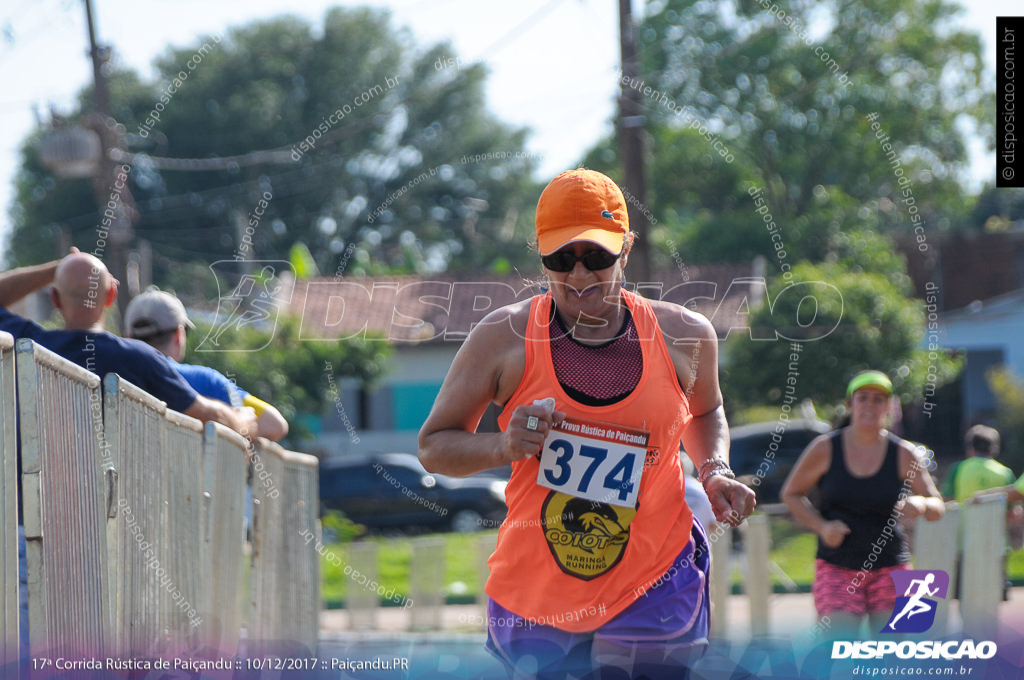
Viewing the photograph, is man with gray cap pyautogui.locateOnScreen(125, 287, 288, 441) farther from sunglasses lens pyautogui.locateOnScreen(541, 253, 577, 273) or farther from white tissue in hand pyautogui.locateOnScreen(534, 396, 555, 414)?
white tissue in hand pyautogui.locateOnScreen(534, 396, 555, 414)

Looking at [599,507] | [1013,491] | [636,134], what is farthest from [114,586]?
[636,134]

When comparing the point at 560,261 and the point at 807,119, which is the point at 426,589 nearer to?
the point at 560,261

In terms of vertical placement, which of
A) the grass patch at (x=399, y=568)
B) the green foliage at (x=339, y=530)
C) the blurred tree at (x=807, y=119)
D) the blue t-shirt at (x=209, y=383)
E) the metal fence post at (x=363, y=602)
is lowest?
the grass patch at (x=399, y=568)

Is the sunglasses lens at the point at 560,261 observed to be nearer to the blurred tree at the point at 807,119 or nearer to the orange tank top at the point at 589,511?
the orange tank top at the point at 589,511

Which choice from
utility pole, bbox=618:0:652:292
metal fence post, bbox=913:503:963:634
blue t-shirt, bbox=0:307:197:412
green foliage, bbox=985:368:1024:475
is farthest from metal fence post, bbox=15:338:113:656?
green foliage, bbox=985:368:1024:475

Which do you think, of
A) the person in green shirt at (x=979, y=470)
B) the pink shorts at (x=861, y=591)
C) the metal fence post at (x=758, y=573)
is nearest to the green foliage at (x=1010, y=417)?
the metal fence post at (x=758, y=573)

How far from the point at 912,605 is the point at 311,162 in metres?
27.7

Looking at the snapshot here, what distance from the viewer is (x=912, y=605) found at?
5.49m

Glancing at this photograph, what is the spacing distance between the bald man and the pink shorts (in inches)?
118

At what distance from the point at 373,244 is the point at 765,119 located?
29.4 ft

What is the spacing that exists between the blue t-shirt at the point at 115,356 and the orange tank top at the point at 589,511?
5.38ft

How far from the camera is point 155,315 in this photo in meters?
4.69

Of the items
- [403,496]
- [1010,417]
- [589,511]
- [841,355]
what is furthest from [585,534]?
[1010,417]

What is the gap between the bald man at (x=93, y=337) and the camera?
392cm
